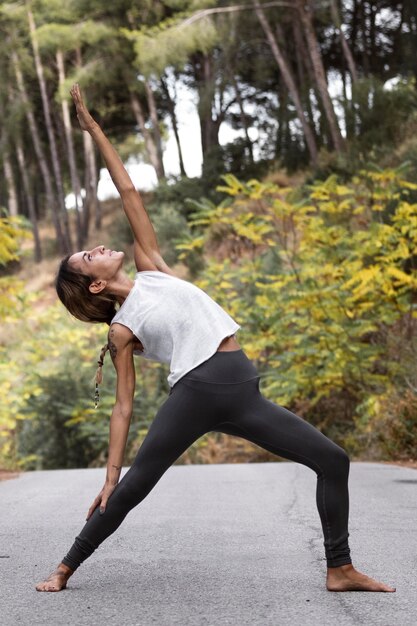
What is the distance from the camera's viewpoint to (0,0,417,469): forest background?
14.4m

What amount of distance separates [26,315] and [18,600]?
11011 mm

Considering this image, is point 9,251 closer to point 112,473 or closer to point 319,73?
point 112,473

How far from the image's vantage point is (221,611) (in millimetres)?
4094

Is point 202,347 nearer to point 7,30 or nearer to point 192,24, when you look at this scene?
point 192,24

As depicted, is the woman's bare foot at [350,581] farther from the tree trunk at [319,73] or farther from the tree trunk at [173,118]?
the tree trunk at [173,118]

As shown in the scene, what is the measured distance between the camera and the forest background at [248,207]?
14.4 m

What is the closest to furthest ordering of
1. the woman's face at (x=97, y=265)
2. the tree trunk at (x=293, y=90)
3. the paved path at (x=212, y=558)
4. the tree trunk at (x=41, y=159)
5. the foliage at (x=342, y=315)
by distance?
the paved path at (x=212, y=558), the woman's face at (x=97, y=265), the foliage at (x=342, y=315), the tree trunk at (x=293, y=90), the tree trunk at (x=41, y=159)

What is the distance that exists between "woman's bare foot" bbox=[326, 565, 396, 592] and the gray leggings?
0.11 feet

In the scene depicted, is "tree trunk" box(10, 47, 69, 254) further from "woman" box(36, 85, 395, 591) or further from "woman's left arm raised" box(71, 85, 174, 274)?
"woman" box(36, 85, 395, 591)

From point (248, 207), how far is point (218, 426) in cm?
2232

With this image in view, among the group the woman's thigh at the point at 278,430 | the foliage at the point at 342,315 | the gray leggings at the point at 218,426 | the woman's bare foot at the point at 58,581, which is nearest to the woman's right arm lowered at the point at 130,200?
the gray leggings at the point at 218,426

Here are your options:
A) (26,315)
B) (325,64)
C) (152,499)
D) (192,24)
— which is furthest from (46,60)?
(152,499)

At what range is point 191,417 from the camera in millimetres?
4418

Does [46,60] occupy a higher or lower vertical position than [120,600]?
higher
